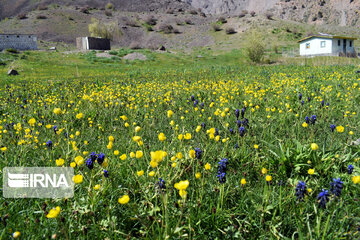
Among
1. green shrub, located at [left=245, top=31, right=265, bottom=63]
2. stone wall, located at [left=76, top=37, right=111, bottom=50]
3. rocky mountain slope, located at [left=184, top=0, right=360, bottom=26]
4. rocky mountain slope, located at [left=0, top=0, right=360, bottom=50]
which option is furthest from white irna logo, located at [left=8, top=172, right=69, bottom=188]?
rocky mountain slope, located at [left=184, top=0, right=360, bottom=26]

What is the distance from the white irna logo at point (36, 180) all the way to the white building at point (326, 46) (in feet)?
165

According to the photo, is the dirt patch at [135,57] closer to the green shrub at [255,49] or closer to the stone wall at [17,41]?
the green shrub at [255,49]

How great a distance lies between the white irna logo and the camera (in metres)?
2.30

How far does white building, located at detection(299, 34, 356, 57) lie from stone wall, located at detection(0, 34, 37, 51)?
63.6m

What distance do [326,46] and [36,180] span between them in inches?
2101

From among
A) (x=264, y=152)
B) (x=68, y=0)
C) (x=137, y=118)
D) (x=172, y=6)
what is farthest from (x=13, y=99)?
(x=68, y=0)

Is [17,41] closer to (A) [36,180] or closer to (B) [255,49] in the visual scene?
(B) [255,49]

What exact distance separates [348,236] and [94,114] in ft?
15.5

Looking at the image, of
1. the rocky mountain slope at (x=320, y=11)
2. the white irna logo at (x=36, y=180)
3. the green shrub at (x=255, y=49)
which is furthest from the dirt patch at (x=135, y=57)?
the rocky mountain slope at (x=320, y=11)

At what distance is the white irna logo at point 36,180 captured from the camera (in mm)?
2303

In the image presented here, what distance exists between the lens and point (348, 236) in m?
1.69

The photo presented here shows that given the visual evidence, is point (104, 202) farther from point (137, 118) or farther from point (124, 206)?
point (137, 118)

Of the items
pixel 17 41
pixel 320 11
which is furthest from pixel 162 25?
pixel 320 11

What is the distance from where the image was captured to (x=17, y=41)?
5478cm
